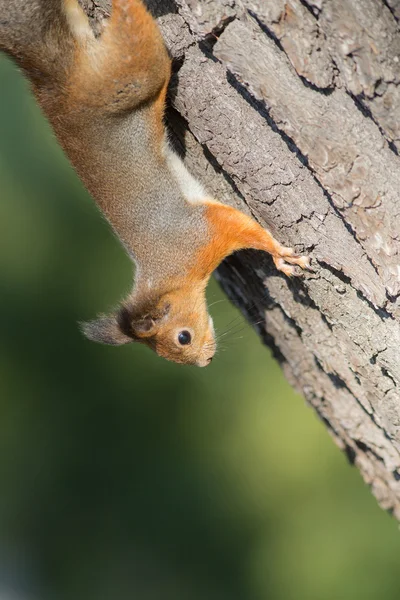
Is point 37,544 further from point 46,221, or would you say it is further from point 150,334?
point 150,334

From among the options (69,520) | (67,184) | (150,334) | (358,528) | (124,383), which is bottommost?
(69,520)

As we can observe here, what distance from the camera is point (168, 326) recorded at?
323cm

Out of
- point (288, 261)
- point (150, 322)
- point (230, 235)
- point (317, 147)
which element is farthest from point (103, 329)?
point (317, 147)

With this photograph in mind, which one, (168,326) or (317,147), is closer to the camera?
(317,147)

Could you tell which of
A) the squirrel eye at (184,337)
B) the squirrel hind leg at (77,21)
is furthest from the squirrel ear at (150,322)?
the squirrel hind leg at (77,21)

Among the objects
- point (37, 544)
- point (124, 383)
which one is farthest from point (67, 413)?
point (37, 544)

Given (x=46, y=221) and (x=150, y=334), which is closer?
(x=150, y=334)

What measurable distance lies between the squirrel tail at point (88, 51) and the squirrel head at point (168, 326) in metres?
0.90

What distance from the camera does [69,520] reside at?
7.24 metres

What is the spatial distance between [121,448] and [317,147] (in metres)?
5.36

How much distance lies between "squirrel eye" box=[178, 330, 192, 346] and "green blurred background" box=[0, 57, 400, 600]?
9.70ft

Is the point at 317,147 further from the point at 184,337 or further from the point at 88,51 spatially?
the point at 184,337

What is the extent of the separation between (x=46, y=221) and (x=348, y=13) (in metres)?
5.85

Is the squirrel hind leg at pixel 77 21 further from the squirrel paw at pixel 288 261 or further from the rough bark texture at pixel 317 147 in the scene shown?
the squirrel paw at pixel 288 261
